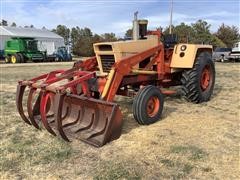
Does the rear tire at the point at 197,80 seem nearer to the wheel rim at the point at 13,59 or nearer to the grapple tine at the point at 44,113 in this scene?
the grapple tine at the point at 44,113

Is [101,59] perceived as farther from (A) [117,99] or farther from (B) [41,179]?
(B) [41,179]

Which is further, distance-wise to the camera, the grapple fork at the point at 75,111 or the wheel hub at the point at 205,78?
the wheel hub at the point at 205,78

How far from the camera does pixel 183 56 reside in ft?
25.8

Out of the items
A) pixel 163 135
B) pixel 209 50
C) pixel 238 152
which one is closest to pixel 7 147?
pixel 163 135

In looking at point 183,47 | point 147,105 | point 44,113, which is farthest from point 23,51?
point 44,113

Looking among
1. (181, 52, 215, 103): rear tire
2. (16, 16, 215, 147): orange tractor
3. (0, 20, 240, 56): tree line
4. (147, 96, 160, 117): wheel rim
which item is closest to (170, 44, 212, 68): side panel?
(16, 16, 215, 147): orange tractor

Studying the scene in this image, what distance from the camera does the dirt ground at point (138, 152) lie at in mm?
4418

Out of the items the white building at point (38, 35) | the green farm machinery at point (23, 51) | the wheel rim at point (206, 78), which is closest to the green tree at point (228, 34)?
the white building at point (38, 35)

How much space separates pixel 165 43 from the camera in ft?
26.3

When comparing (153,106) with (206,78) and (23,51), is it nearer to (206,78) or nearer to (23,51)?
(206,78)

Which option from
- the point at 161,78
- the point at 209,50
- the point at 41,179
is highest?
the point at 209,50

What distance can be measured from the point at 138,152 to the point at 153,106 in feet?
5.21

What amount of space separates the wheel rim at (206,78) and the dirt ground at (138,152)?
5.36ft

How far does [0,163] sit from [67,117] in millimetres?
1658
